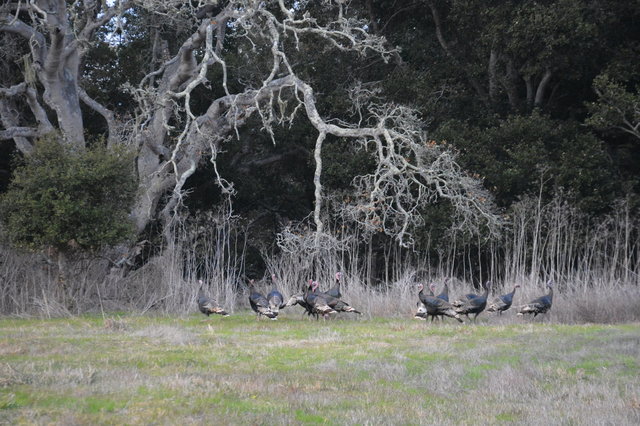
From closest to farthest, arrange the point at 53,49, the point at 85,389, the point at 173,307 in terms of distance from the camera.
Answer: the point at 85,389, the point at 173,307, the point at 53,49

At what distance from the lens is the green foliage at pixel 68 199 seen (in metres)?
15.9

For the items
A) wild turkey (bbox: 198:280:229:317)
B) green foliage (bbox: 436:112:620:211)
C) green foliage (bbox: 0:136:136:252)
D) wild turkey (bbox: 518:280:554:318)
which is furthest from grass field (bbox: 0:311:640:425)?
green foliage (bbox: 436:112:620:211)

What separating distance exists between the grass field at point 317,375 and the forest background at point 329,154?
12.4ft

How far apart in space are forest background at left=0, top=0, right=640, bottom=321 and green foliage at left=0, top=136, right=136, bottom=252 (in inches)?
1.8

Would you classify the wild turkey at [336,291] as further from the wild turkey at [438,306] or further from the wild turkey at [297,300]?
the wild turkey at [438,306]

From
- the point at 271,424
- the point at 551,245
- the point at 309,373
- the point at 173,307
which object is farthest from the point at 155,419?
the point at 551,245

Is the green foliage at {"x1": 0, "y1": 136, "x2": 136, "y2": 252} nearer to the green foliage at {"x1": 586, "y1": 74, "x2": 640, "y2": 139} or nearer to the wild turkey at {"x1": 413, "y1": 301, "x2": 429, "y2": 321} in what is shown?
the wild turkey at {"x1": 413, "y1": 301, "x2": 429, "y2": 321}

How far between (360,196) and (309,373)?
43.7ft

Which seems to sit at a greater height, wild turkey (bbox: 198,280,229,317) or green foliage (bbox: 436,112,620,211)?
green foliage (bbox: 436,112,620,211)

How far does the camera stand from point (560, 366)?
374 inches

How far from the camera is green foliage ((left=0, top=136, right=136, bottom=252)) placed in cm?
1591

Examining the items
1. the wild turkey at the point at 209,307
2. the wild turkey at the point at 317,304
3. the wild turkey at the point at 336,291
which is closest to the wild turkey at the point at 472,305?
the wild turkey at the point at 317,304

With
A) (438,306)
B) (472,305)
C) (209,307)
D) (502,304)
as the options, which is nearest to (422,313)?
(438,306)

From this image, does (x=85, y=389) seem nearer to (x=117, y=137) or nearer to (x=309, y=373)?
(x=309, y=373)
